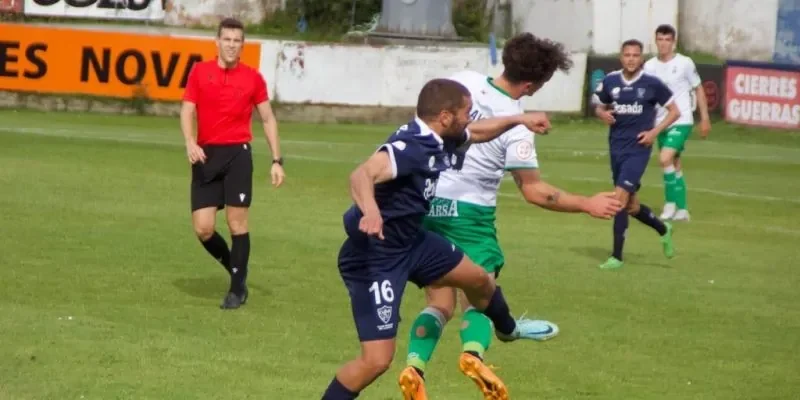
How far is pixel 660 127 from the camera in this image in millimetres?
15203

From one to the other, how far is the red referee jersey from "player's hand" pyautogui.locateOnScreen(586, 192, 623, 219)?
4.15m

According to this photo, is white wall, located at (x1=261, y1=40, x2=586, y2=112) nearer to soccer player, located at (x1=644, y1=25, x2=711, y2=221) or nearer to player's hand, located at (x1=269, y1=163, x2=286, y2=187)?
soccer player, located at (x1=644, y1=25, x2=711, y2=221)

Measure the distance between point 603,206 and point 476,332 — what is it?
3.58 ft

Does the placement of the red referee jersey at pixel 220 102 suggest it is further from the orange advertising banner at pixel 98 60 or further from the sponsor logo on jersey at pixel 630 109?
the orange advertising banner at pixel 98 60

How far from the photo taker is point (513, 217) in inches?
712

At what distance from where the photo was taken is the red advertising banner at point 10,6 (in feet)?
104

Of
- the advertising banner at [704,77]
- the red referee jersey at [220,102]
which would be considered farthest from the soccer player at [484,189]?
the advertising banner at [704,77]

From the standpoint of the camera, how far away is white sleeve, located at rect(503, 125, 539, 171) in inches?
343

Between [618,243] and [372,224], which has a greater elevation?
[372,224]

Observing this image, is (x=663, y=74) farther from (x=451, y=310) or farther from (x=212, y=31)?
(x=212, y=31)

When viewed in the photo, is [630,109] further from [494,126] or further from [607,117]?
[494,126]

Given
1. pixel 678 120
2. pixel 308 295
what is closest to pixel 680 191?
pixel 678 120

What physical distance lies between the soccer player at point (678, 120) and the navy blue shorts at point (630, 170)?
2.88 metres

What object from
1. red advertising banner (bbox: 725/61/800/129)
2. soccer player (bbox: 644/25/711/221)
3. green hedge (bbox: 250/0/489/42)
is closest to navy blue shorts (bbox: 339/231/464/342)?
soccer player (bbox: 644/25/711/221)
